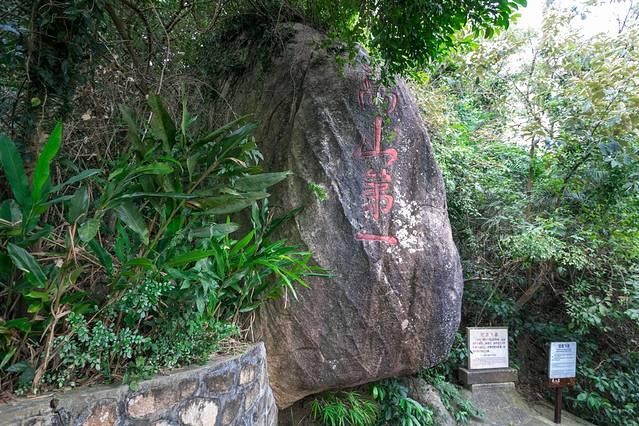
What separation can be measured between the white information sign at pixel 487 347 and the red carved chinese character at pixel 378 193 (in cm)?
197

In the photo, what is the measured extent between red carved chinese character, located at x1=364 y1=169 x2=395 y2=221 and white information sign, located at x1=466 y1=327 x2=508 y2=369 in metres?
1.97

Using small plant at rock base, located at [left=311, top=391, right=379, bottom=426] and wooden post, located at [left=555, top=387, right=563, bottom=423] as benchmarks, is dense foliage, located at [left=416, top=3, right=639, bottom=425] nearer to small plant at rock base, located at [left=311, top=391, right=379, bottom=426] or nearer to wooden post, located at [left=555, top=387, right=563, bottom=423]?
wooden post, located at [left=555, top=387, right=563, bottom=423]

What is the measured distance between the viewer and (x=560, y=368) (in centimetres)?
394

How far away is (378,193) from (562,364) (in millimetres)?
2785

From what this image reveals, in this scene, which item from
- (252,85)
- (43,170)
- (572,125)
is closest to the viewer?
(43,170)

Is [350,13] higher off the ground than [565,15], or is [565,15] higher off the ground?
[565,15]

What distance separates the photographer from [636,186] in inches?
153

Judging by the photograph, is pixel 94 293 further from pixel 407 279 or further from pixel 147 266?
pixel 407 279

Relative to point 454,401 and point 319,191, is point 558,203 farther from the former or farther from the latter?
point 319,191

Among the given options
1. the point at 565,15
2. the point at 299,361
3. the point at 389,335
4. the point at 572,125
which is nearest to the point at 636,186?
the point at 572,125

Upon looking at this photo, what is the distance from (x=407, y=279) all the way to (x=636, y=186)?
278cm

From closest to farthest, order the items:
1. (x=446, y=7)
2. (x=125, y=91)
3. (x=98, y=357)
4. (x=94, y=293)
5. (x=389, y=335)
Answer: (x=98, y=357)
(x=94, y=293)
(x=446, y=7)
(x=125, y=91)
(x=389, y=335)

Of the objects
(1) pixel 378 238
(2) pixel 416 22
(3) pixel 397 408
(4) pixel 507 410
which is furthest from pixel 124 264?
(4) pixel 507 410

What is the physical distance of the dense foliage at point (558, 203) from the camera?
13.2 ft
